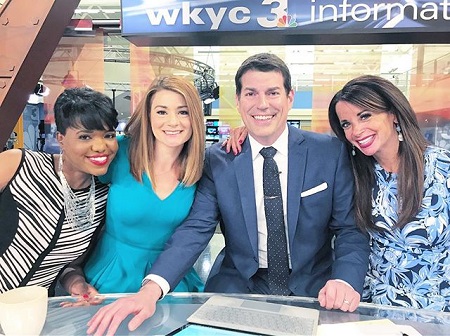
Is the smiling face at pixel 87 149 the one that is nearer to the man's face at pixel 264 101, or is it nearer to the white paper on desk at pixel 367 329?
the man's face at pixel 264 101

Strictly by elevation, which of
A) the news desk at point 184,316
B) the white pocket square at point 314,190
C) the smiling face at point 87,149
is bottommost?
the news desk at point 184,316

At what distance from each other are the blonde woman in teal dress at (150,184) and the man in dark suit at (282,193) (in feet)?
0.33

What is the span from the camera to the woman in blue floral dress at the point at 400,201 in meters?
1.60

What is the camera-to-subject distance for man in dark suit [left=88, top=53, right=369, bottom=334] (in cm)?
172

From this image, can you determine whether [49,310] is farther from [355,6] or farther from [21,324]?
[355,6]

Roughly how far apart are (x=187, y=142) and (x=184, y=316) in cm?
81

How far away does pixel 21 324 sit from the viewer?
1021 millimetres

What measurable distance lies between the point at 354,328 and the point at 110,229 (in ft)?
3.52

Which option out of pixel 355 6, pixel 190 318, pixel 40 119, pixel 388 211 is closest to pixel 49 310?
pixel 190 318

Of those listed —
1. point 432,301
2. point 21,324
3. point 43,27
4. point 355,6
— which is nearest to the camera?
point 21,324

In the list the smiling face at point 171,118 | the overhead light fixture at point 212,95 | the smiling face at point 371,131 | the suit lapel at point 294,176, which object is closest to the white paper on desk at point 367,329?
the suit lapel at point 294,176

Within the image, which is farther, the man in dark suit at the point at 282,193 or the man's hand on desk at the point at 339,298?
the man in dark suit at the point at 282,193

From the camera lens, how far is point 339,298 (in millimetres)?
1314

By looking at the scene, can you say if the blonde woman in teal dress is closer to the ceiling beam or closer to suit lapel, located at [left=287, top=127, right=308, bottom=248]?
suit lapel, located at [left=287, top=127, right=308, bottom=248]
